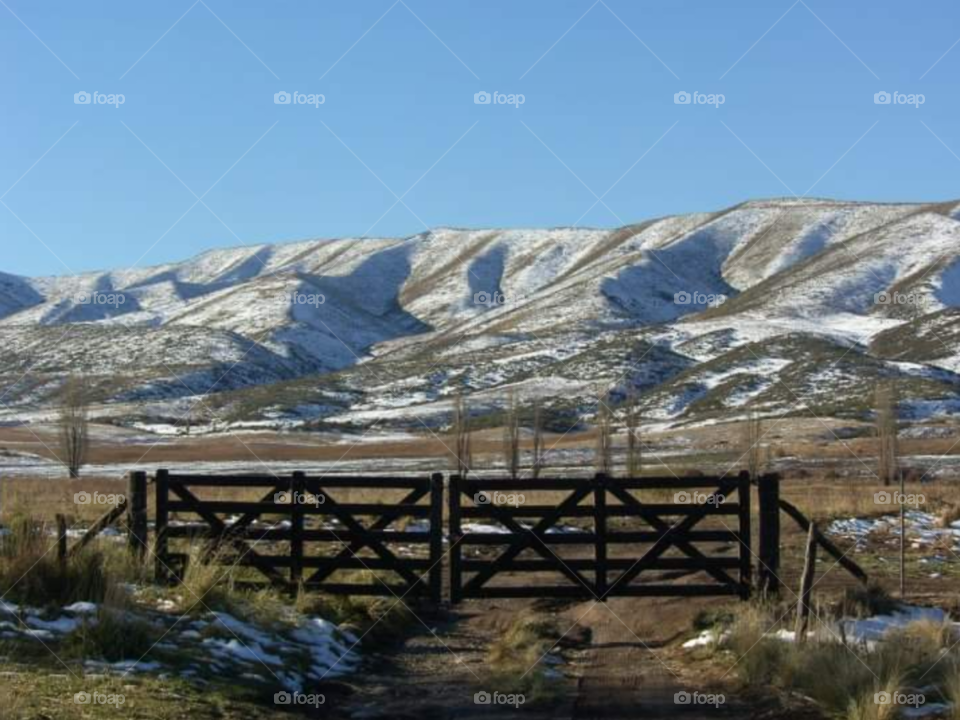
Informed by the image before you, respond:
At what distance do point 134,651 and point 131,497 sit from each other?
203 inches

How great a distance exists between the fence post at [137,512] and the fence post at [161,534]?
Answer: 0.17 metres

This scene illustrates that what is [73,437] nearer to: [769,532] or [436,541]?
[436,541]

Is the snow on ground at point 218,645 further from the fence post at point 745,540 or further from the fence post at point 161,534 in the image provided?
the fence post at point 745,540

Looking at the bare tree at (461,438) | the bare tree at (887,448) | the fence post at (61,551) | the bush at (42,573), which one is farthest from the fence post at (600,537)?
the bare tree at (461,438)

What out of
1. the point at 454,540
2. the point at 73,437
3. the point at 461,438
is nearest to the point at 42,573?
the point at 454,540

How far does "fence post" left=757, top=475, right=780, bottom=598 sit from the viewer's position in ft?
52.7

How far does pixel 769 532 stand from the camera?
16172 millimetres

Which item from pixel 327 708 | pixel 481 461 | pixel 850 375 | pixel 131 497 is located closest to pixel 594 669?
pixel 327 708

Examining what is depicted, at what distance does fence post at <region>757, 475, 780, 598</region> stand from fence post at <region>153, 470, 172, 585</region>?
7648mm

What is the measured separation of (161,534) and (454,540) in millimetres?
3846

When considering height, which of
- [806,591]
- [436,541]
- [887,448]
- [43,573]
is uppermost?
[887,448]

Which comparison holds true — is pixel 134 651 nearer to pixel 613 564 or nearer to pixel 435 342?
pixel 613 564

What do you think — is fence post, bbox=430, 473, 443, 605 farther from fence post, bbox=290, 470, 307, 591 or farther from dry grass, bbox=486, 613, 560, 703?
fence post, bbox=290, 470, 307, 591

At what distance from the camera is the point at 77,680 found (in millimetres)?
10289
